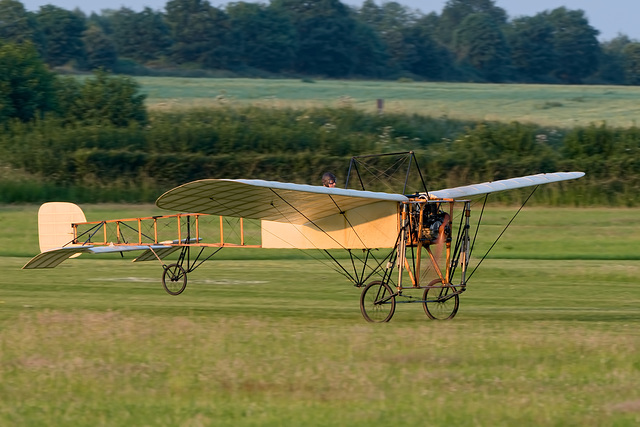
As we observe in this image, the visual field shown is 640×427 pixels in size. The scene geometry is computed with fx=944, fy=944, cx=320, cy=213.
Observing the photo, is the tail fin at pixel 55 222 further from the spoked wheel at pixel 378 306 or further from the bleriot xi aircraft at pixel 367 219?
the spoked wheel at pixel 378 306

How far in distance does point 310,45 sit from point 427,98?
68.8 feet

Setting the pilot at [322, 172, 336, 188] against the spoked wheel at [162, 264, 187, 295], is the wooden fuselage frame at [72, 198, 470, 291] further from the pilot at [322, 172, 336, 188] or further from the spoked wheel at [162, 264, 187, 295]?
the spoked wheel at [162, 264, 187, 295]

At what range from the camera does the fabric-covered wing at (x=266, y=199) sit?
410 inches

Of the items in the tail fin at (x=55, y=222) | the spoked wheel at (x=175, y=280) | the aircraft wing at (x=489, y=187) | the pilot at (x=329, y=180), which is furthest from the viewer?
the tail fin at (x=55, y=222)

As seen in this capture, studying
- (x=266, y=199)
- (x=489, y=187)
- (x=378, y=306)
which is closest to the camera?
(x=266, y=199)

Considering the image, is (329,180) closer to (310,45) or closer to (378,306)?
(378,306)

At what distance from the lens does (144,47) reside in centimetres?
7625

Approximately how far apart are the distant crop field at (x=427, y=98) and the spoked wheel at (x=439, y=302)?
110ft

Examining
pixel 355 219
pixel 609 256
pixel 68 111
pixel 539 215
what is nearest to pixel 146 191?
pixel 68 111

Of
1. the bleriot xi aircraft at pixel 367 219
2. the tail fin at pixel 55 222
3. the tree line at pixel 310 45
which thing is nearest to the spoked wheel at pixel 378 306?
the bleriot xi aircraft at pixel 367 219

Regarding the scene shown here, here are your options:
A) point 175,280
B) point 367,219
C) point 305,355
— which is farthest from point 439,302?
point 175,280

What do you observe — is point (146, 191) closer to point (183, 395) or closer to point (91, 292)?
point (91, 292)

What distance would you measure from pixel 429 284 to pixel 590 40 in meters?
78.2

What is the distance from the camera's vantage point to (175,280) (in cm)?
1575
